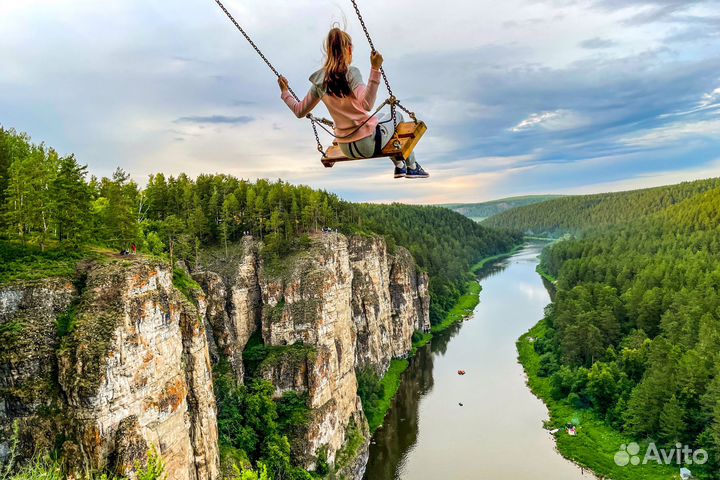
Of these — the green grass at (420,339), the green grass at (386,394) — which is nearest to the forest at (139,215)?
the green grass at (420,339)

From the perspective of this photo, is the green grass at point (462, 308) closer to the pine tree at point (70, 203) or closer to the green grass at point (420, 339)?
the green grass at point (420, 339)

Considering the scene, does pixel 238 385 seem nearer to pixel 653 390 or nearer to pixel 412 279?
pixel 653 390

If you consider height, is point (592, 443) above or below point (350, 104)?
below

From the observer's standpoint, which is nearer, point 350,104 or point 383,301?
point 350,104

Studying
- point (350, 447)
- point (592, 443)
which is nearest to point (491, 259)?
point (592, 443)

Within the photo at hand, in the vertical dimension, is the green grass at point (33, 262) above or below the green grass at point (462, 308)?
above

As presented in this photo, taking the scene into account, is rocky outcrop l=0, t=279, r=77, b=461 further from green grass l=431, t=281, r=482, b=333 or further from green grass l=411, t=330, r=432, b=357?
green grass l=431, t=281, r=482, b=333

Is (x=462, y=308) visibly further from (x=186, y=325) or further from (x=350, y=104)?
(x=350, y=104)
